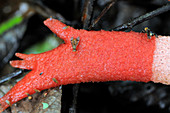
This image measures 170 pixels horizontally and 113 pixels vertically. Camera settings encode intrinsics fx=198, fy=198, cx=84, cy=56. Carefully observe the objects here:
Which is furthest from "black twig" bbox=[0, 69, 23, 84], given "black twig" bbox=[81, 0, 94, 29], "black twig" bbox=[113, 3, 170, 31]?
"black twig" bbox=[113, 3, 170, 31]

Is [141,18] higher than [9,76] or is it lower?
higher

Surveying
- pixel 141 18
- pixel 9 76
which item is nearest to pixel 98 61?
pixel 141 18

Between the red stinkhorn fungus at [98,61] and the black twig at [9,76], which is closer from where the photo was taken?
the red stinkhorn fungus at [98,61]

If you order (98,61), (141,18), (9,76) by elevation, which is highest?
(141,18)

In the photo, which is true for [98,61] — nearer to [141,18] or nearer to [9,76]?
[141,18]

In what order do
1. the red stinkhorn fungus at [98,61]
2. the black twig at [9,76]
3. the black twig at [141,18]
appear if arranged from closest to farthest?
the red stinkhorn fungus at [98,61] → the black twig at [141,18] → the black twig at [9,76]

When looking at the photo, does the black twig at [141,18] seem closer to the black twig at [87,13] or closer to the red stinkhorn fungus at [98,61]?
the red stinkhorn fungus at [98,61]

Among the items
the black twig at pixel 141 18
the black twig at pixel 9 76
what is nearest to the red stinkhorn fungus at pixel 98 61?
the black twig at pixel 141 18

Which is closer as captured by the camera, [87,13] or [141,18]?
[141,18]
